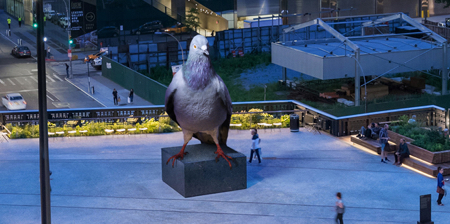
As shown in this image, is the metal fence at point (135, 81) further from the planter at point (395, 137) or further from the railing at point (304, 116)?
the planter at point (395, 137)

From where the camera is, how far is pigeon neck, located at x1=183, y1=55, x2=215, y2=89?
1961 cm

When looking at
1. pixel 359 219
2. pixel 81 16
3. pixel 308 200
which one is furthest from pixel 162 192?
pixel 81 16

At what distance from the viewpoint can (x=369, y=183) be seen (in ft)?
74.9

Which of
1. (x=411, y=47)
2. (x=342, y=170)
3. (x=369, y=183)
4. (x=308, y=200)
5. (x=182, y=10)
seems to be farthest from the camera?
(x=182, y=10)

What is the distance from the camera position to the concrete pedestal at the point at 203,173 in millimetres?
20938

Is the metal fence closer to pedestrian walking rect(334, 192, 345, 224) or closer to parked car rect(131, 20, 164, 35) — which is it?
parked car rect(131, 20, 164, 35)

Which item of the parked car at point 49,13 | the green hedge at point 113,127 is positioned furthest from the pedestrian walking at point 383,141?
the parked car at point 49,13

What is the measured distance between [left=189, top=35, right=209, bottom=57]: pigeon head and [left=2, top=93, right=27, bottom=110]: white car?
100 ft

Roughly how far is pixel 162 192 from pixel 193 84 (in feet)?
13.7

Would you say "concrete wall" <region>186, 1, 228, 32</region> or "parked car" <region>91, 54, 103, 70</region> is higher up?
"concrete wall" <region>186, 1, 228, 32</region>

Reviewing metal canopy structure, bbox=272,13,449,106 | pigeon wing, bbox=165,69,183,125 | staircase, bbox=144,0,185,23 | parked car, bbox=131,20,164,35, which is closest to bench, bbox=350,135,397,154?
pigeon wing, bbox=165,69,183,125

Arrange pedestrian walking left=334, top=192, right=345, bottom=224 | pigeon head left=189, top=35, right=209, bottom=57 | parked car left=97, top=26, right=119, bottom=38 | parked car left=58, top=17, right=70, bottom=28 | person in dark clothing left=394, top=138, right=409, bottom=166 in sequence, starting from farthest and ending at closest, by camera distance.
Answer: parked car left=58, top=17, right=70, bottom=28, parked car left=97, top=26, right=119, bottom=38, person in dark clothing left=394, top=138, right=409, bottom=166, pigeon head left=189, top=35, right=209, bottom=57, pedestrian walking left=334, top=192, right=345, bottom=224

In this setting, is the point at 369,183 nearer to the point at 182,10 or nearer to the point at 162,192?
the point at 162,192

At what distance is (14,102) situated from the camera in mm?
46906
